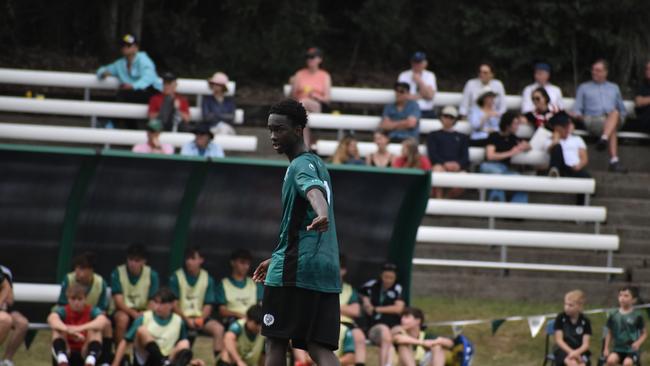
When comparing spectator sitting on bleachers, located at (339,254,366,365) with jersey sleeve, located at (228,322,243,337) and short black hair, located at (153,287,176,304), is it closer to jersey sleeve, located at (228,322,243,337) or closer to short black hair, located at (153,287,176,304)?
jersey sleeve, located at (228,322,243,337)

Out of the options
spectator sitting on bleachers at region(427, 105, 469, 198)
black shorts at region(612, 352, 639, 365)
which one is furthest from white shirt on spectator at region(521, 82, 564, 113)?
black shorts at region(612, 352, 639, 365)

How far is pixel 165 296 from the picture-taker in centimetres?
1331

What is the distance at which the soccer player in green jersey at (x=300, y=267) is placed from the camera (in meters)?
8.16

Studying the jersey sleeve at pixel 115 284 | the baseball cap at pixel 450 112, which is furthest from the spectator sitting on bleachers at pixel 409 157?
the jersey sleeve at pixel 115 284

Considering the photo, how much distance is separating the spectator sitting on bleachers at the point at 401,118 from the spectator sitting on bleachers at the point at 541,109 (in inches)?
56.4

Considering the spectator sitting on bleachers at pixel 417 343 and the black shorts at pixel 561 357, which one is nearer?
the spectator sitting on bleachers at pixel 417 343

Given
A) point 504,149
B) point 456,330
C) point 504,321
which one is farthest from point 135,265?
point 504,149

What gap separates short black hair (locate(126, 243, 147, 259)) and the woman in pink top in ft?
16.3

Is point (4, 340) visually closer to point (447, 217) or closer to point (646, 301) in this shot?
point (447, 217)

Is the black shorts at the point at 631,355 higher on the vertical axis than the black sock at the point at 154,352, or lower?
higher

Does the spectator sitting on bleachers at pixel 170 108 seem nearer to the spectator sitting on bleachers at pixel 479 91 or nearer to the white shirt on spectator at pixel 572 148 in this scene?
the spectator sitting on bleachers at pixel 479 91

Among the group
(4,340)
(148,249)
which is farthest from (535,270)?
(4,340)

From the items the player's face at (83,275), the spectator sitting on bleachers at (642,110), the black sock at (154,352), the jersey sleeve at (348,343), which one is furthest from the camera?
the spectator sitting on bleachers at (642,110)

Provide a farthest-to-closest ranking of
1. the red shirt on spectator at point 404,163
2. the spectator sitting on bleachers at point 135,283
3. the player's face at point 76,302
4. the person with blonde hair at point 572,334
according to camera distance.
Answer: the red shirt on spectator at point 404,163
the spectator sitting on bleachers at point 135,283
the person with blonde hair at point 572,334
the player's face at point 76,302
